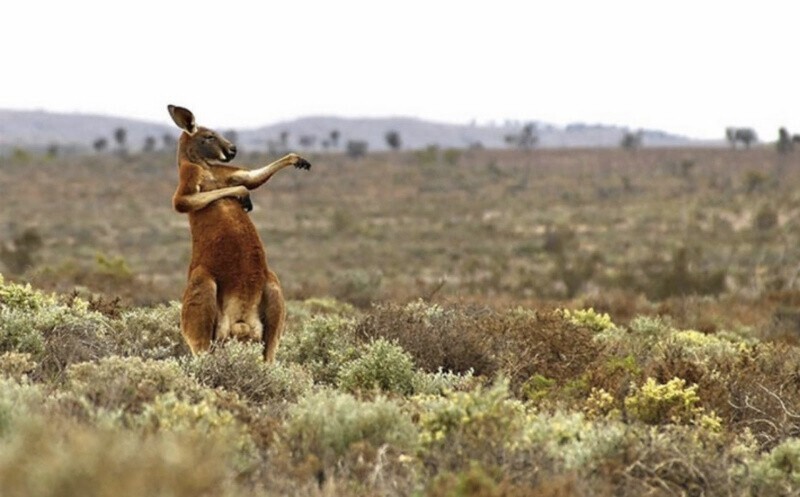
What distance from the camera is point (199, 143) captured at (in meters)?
8.69

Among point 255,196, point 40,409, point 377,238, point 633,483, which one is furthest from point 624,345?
point 255,196

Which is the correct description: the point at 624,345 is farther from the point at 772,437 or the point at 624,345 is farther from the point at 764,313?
the point at 764,313

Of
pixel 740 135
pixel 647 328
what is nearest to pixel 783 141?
pixel 740 135

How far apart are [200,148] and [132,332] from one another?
2.67 m

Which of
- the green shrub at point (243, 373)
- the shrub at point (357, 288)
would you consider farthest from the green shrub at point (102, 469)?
the shrub at point (357, 288)

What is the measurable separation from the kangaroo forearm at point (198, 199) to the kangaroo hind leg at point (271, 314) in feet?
2.32

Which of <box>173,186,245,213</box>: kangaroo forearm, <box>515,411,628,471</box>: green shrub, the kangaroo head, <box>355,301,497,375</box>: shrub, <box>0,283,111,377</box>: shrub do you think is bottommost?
<box>355,301,497,375</box>: shrub

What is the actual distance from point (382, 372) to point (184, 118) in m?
2.49

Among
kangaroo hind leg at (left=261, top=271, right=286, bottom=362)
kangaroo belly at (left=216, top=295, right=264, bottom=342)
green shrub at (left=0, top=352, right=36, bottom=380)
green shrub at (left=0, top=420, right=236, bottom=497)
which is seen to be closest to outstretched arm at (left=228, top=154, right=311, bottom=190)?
kangaroo hind leg at (left=261, top=271, right=286, bottom=362)

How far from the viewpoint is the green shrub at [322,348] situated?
966 cm

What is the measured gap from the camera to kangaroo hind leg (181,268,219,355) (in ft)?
27.0

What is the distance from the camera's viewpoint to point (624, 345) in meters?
11.6

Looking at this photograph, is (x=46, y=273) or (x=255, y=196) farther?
(x=255, y=196)

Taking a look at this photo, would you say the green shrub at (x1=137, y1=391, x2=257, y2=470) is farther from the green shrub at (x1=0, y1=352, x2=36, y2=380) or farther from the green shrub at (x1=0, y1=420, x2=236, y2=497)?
the green shrub at (x1=0, y1=352, x2=36, y2=380)
